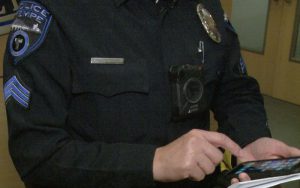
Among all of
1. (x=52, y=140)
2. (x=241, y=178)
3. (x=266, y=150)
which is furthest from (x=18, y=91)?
(x=266, y=150)

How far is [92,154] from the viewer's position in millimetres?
809

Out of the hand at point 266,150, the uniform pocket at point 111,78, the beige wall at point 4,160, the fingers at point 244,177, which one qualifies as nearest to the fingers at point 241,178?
the fingers at point 244,177

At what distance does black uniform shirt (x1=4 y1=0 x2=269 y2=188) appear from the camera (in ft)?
2.60

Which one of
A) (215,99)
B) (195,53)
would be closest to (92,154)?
(195,53)

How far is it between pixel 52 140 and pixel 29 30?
0.75ft

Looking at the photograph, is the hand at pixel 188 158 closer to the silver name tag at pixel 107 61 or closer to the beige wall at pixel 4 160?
the silver name tag at pixel 107 61

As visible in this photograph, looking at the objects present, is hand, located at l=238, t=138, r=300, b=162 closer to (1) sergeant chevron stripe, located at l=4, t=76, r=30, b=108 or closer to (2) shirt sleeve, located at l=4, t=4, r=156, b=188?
(2) shirt sleeve, located at l=4, t=4, r=156, b=188

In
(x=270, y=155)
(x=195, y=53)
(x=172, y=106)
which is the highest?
(x=195, y=53)

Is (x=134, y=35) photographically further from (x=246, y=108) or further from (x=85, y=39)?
(x=246, y=108)

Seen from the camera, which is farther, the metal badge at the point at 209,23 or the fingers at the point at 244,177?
the metal badge at the point at 209,23

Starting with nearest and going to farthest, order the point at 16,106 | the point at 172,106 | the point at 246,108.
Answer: the point at 16,106
the point at 172,106
the point at 246,108

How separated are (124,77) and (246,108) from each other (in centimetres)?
41

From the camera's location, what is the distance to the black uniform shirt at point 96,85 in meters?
0.79

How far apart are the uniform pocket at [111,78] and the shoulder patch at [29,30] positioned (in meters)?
0.10
